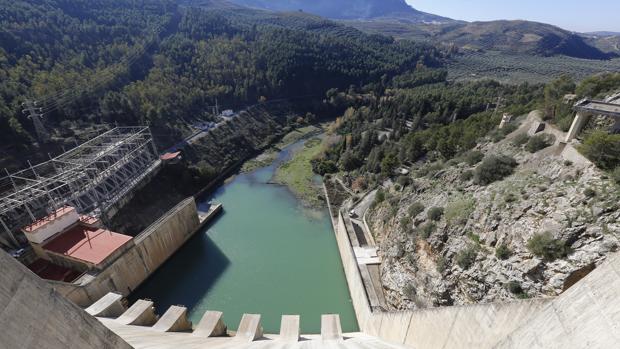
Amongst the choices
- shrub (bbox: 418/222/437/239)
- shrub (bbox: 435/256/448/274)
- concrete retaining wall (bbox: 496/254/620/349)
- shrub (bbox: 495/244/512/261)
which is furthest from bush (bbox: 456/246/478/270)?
concrete retaining wall (bbox: 496/254/620/349)

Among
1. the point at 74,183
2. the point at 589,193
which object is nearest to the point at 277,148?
the point at 74,183

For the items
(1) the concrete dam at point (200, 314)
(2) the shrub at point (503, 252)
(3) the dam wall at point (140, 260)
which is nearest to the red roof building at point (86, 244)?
(1) the concrete dam at point (200, 314)

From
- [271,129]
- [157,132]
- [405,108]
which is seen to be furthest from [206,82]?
[405,108]

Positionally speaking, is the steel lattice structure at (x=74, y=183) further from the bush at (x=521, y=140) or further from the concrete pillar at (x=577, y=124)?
the concrete pillar at (x=577, y=124)

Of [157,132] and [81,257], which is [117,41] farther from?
[81,257]

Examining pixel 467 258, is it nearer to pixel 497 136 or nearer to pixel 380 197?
pixel 380 197
